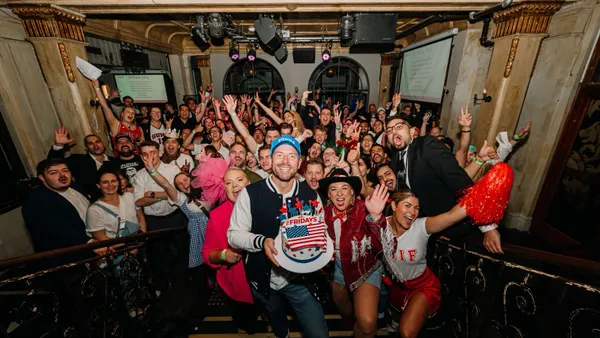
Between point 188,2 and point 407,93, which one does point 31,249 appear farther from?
point 407,93

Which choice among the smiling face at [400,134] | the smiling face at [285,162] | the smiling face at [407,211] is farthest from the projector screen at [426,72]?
the smiling face at [285,162]

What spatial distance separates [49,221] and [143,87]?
6.75m

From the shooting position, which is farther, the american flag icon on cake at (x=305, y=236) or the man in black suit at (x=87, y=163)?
the man in black suit at (x=87, y=163)

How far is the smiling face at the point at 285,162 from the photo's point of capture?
2010 millimetres

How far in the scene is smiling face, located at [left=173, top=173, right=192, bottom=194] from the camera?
3.06 m

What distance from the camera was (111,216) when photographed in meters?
2.80

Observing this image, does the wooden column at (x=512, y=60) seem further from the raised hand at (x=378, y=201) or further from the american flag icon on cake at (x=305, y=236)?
the american flag icon on cake at (x=305, y=236)

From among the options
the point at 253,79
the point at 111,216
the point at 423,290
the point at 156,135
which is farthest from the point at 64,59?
the point at 253,79

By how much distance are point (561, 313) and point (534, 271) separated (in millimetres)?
2377

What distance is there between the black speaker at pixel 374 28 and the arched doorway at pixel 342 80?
547 centimetres

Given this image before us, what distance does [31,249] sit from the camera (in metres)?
4.12

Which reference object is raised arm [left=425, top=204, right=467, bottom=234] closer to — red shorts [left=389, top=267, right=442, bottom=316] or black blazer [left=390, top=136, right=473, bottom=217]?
black blazer [left=390, top=136, right=473, bottom=217]

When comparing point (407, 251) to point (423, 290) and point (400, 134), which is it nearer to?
point (423, 290)

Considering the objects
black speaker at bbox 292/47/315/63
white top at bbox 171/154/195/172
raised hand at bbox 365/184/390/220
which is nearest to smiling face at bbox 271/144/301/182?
raised hand at bbox 365/184/390/220
